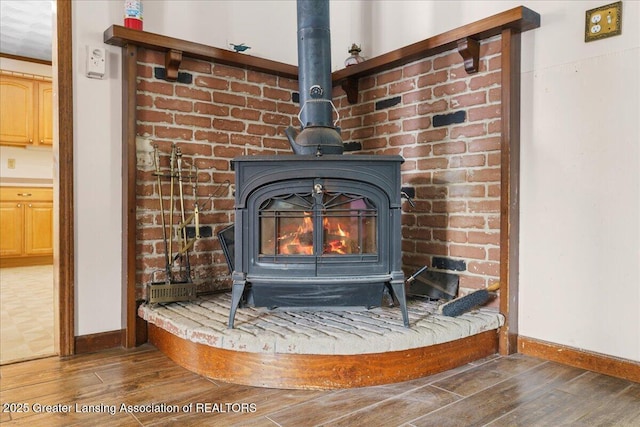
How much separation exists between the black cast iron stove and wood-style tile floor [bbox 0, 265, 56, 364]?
1129 millimetres

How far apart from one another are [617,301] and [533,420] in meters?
0.67

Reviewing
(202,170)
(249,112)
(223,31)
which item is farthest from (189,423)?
(223,31)

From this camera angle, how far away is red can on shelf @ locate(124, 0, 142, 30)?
226 cm

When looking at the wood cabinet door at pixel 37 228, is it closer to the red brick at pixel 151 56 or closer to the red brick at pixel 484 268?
the red brick at pixel 151 56

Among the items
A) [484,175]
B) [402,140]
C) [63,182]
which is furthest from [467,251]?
[63,182]

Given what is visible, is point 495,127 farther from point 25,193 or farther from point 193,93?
point 25,193

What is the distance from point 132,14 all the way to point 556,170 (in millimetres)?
2086

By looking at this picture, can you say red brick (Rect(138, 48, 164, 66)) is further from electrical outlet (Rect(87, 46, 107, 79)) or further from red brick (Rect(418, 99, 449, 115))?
red brick (Rect(418, 99, 449, 115))

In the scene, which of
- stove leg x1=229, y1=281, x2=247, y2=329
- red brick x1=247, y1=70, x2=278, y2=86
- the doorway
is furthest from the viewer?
red brick x1=247, y1=70, x2=278, y2=86

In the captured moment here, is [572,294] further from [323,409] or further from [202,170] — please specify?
[202,170]

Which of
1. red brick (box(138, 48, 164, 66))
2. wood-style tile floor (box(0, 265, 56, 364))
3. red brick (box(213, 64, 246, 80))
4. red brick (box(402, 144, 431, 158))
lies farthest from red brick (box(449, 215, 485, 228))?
wood-style tile floor (box(0, 265, 56, 364))

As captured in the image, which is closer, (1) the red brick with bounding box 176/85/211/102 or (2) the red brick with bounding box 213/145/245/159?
(1) the red brick with bounding box 176/85/211/102

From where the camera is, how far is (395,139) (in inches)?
103

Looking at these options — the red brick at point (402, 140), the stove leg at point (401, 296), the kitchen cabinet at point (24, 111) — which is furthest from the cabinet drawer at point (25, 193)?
the stove leg at point (401, 296)
